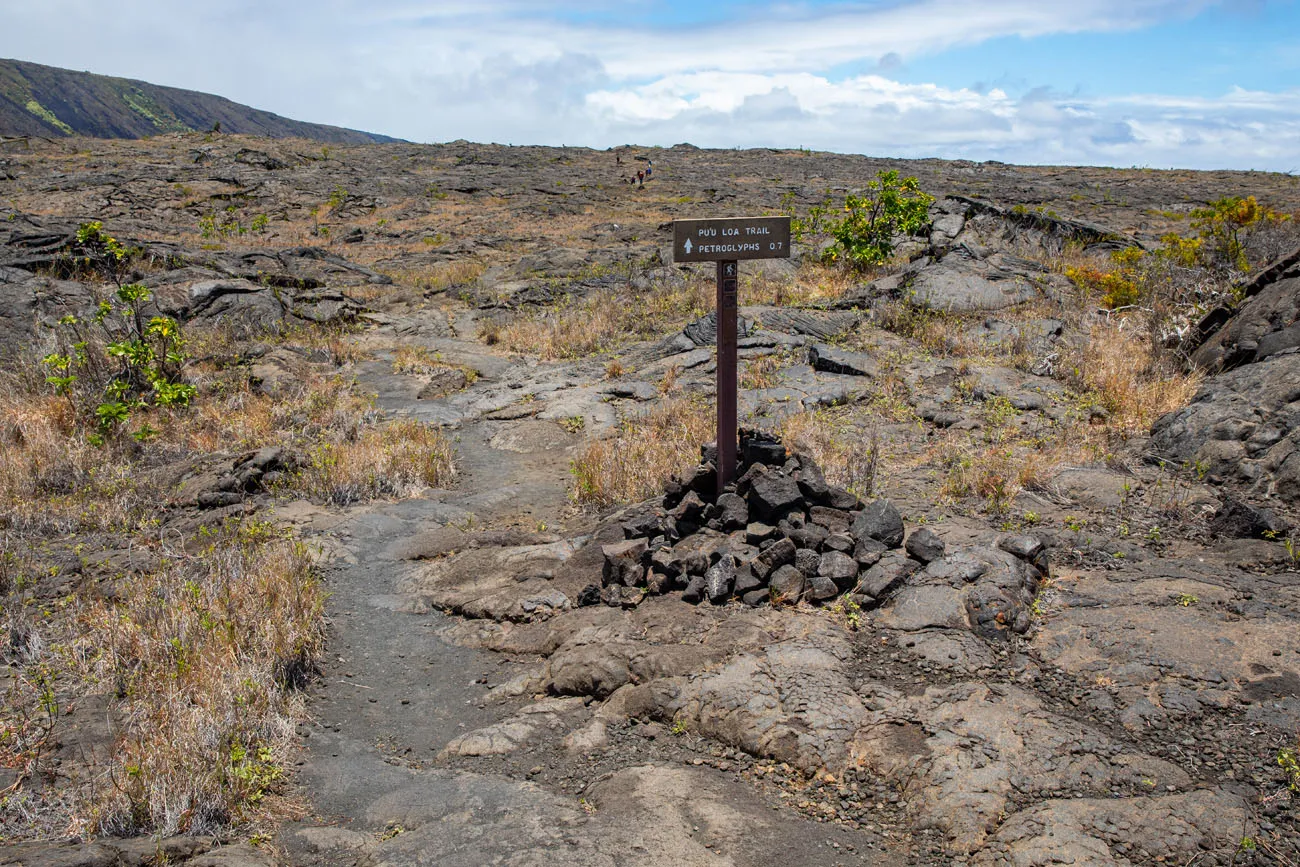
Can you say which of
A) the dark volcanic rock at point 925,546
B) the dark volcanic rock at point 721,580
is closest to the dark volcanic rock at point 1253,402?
the dark volcanic rock at point 925,546

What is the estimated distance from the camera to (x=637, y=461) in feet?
26.2

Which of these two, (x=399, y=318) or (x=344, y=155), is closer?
(x=399, y=318)

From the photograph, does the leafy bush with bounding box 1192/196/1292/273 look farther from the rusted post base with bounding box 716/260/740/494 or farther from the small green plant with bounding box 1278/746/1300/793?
the small green plant with bounding box 1278/746/1300/793

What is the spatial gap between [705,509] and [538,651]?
1787 millimetres

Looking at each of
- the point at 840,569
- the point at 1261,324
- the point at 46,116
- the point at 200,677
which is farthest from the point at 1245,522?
the point at 46,116

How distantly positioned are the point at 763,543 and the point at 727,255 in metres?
2.16

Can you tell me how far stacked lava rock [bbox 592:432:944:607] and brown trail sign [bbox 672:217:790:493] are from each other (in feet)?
1.05

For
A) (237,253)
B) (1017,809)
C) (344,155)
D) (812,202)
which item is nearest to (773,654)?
(1017,809)

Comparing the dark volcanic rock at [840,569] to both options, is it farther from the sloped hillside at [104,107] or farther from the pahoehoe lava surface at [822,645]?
the sloped hillside at [104,107]

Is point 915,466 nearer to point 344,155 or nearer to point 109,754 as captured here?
point 109,754

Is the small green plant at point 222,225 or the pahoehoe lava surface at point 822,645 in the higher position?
the small green plant at point 222,225

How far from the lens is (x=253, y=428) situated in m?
9.89

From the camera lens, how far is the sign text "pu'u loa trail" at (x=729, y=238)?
6.08m

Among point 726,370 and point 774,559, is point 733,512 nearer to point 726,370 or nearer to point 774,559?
point 774,559
